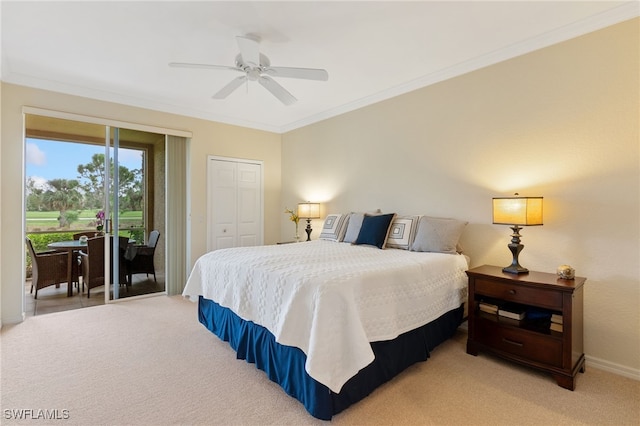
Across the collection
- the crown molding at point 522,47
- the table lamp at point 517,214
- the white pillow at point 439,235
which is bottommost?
the white pillow at point 439,235

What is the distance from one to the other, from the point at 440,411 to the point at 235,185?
4329 millimetres

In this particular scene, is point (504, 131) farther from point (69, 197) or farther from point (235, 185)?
point (69, 197)

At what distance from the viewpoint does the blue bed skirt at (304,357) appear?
69.9 inches

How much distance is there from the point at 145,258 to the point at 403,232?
3.82 metres

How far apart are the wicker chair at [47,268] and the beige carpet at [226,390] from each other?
1532mm

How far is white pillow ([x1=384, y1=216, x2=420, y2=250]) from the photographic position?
3.21 meters

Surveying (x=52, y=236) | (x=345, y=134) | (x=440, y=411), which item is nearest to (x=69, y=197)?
(x=52, y=236)

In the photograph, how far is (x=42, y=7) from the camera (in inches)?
→ 88.6

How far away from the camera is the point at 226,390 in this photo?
2068mm

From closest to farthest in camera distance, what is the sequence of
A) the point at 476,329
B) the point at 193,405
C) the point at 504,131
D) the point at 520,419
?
the point at 520,419 → the point at 193,405 → the point at 476,329 → the point at 504,131

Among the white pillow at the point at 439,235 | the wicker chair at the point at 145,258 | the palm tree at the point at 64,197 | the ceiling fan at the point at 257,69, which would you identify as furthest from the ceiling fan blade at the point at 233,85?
the palm tree at the point at 64,197

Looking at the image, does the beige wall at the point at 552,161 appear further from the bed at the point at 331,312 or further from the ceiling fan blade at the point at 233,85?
the ceiling fan blade at the point at 233,85

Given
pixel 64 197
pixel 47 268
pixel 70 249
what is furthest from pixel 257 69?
pixel 64 197

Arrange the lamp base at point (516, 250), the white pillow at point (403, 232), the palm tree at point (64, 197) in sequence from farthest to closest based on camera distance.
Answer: the palm tree at point (64, 197)
the white pillow at point (403, 232)
the lamp base at point (516, 250)
